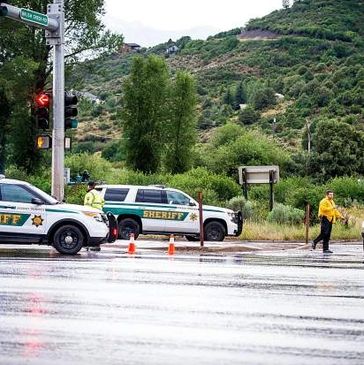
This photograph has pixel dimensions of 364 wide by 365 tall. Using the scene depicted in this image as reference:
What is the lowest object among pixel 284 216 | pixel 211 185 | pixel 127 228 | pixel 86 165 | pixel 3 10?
pixel 127 228

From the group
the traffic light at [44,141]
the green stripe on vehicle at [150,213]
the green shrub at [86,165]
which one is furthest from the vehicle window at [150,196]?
the green shrub at [86,165]


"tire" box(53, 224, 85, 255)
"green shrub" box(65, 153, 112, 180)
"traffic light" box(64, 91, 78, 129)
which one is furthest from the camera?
"green shrub" box(65, 153, 112, 180)

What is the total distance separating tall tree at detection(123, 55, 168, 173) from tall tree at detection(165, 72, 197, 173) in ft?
5.65

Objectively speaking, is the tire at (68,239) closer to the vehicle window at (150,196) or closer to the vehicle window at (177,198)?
the vehicle window at (150,196)

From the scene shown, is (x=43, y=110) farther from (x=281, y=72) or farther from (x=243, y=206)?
(x=281, y=72)

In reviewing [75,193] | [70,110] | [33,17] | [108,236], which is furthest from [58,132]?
[75,193]

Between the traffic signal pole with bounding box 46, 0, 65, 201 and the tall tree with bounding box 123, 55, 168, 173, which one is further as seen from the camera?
the tall tree with bounding box 123, 55, 168, 173

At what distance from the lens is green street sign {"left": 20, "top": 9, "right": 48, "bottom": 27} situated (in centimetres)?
2337

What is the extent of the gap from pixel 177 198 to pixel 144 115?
30.6 m

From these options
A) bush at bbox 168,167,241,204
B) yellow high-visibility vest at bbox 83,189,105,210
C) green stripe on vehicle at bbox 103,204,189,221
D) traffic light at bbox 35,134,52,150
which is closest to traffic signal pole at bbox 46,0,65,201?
traffic light at bbox 35,134,52,150

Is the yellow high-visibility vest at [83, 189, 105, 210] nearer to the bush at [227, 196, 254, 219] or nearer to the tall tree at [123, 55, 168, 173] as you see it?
the bush at [227, 196, 254, 219]

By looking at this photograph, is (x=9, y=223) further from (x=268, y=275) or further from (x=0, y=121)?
(x=0, y=121)

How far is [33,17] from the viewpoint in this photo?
2386 cm

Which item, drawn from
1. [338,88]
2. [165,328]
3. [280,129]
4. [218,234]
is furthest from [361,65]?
[165,328]
